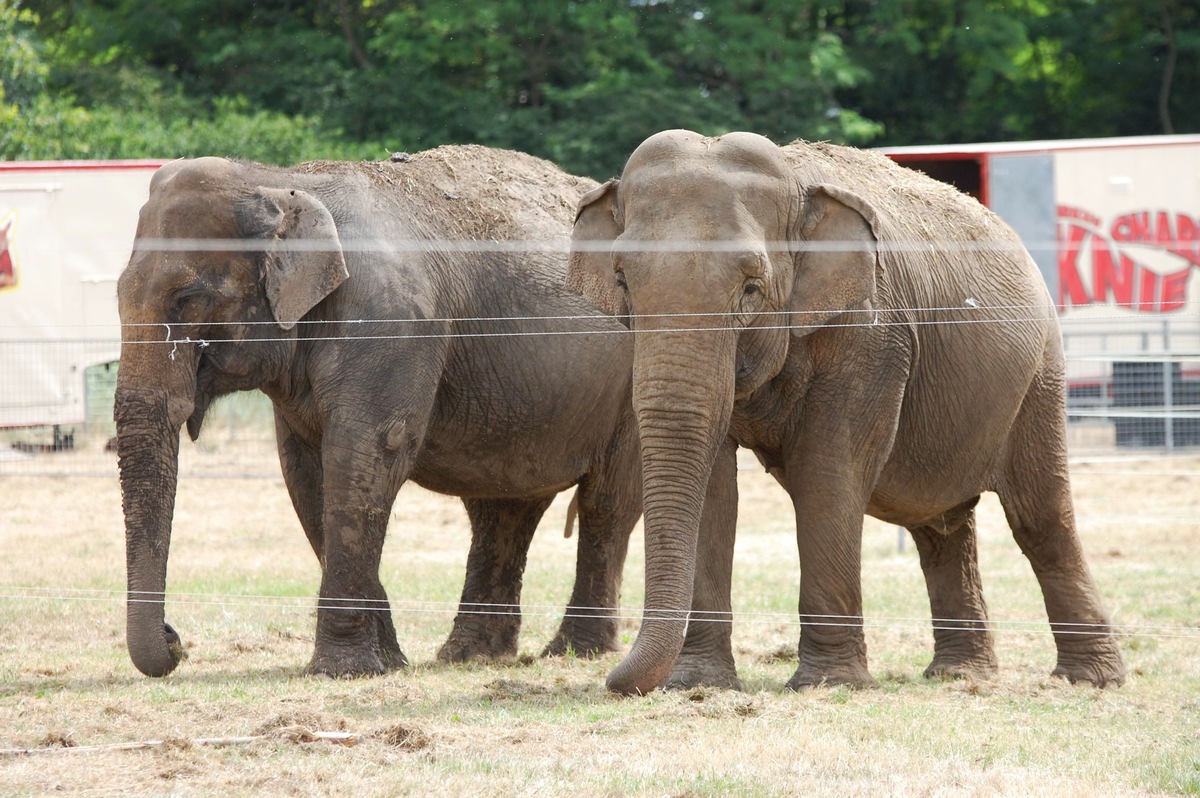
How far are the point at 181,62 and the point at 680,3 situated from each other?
362 inches

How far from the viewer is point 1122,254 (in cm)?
2152

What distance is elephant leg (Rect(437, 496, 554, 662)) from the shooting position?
9781mm

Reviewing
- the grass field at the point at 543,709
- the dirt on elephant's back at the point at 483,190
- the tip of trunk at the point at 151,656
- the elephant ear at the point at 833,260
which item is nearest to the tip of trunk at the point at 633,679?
the grass field at the point at 543,709

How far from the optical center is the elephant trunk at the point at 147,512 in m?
7.97

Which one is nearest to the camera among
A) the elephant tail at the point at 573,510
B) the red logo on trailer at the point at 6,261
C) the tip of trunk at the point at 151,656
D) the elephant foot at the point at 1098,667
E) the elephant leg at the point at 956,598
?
the tip of trunk at the point at 151,656

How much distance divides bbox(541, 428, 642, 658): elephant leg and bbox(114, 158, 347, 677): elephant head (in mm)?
2135

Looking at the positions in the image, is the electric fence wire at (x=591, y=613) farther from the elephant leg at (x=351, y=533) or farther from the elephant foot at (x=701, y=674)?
the elephant foot at (x=701, y=674)

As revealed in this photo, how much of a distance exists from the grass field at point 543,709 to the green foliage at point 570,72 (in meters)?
14.1

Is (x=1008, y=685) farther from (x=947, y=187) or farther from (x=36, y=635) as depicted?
(x=36, y=635)

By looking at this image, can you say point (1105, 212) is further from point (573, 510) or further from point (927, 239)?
point (927, 239)

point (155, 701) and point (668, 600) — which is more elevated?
point (668, 600)

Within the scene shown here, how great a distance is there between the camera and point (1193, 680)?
29.8 feet

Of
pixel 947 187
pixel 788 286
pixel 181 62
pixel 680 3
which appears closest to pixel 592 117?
pixel 680 3

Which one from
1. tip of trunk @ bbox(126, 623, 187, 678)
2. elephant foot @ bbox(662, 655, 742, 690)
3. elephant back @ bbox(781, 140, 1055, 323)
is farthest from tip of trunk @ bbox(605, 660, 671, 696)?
elephant back @ bbox(781, 140, 1055, 323)
